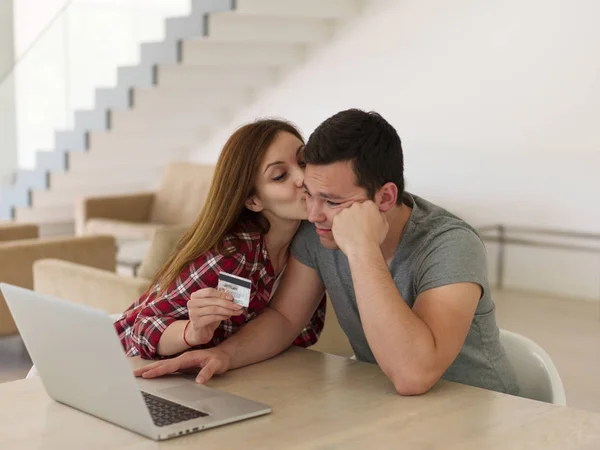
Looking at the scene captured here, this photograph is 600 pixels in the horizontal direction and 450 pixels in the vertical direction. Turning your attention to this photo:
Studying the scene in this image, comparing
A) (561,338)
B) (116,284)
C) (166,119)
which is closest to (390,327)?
(116,284)

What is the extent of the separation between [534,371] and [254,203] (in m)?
0.75

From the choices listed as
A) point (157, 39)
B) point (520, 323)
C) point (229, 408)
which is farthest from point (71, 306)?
point (157, 39)

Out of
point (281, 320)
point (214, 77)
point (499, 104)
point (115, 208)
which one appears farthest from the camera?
point (214, 77)

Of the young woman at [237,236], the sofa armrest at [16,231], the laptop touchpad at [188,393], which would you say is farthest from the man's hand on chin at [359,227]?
the sofa armrest at [16,231]

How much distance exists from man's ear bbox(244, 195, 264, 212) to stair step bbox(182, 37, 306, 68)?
203 inches

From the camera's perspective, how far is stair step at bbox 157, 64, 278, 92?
7660mm

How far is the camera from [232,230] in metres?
2.26

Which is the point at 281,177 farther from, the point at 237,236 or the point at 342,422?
the point at 342,422

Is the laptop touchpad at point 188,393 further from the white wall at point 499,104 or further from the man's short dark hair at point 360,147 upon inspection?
the white wall at point 499,104

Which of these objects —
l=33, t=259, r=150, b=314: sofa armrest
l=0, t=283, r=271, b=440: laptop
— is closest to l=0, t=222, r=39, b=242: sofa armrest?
l=33, t=259, r=150, b=314: sofa armrest

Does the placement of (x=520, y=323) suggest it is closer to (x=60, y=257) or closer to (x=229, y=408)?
(x=60, y=257)

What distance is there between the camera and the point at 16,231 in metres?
5.97

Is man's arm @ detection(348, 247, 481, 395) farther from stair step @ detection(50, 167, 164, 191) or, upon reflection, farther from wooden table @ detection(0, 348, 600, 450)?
stair step @ detection(50, 167, 164, 191)

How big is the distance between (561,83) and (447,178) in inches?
45.3
